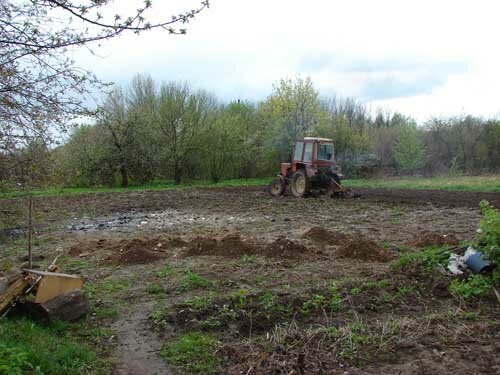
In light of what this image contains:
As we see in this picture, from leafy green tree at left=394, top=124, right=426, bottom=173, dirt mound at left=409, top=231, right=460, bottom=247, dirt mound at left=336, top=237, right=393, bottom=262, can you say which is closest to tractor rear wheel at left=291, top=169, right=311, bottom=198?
dirt mound at left=409, top=231, right=460, bottom=247

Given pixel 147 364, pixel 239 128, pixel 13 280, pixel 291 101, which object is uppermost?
pixel 291 101

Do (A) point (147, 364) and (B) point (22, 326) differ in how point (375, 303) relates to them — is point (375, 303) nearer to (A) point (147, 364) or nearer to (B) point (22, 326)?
(A) point (147, 364)

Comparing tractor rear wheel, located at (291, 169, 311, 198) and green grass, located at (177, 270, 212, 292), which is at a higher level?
tractor rear wheel, located at (291, 169, 311, 198)

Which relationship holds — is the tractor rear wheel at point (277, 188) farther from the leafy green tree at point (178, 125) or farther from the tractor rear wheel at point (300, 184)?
the leafy green tree at point (178, 125)

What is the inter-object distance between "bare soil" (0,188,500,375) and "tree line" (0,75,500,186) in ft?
51.2

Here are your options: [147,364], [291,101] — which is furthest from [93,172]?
[147,364]

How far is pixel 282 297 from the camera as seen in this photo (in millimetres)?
5543

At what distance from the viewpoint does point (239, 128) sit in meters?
32.3

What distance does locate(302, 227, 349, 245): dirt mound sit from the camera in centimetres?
891

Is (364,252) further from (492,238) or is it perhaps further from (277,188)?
(277,188)

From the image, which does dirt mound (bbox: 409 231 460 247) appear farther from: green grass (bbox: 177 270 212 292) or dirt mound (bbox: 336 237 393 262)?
green grass (bbox: 177 270 212 292)

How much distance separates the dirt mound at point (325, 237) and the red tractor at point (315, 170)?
8.43m

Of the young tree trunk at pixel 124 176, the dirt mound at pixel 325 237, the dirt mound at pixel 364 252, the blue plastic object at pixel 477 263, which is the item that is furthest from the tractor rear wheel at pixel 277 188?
the blue plastic object at pixel 477 263

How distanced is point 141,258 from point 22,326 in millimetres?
3056
